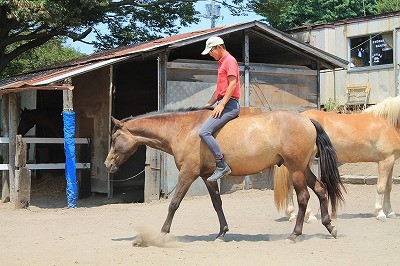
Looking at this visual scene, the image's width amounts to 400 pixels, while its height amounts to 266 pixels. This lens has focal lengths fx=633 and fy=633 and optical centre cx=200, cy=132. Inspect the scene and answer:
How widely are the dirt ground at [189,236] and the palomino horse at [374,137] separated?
0.86 metres

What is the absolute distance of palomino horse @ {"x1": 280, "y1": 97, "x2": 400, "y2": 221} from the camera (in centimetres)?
1070

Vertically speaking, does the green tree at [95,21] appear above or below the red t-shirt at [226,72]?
above

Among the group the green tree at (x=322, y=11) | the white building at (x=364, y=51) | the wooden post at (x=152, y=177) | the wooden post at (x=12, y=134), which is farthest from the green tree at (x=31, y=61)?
the green tree at (x=322, y=11)

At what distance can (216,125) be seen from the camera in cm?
828

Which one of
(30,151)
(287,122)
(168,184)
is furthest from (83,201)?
(287,122)

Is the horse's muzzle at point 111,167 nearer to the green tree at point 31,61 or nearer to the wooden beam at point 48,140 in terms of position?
the wooden beam at point 48,140

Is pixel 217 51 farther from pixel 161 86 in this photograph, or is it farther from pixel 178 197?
pixel 161 86

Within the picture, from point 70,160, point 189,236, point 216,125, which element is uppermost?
point 216,125

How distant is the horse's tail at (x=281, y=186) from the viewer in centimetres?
1001

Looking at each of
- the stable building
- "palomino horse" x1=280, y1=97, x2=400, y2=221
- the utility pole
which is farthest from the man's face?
the utility pole

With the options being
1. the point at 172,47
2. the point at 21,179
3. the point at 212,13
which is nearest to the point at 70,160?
the point at 21,179

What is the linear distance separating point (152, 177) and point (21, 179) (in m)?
2.70

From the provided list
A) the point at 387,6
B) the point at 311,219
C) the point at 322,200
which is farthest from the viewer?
the point at 387,6

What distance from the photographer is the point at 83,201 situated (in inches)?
558
